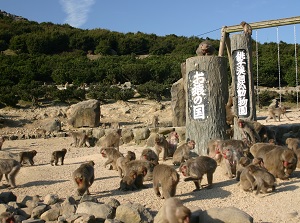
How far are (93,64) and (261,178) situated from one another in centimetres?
3389

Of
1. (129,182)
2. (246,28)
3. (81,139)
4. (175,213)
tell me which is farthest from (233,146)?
(81,139)

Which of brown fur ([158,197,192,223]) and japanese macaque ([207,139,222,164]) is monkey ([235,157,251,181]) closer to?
japanese macaque ([207,139,222,164])

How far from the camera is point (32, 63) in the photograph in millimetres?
39531

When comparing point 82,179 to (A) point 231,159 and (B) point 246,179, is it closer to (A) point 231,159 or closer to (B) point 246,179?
(B) point 246,179

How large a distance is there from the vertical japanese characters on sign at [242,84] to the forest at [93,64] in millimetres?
16232

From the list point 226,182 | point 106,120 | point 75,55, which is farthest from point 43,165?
point 75,55

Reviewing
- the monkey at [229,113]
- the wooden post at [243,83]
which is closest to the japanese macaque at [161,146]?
the monkey at [229,113]

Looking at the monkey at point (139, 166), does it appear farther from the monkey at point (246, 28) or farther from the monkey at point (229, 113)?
the monkey at point (246, 28)

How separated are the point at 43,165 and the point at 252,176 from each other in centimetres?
708

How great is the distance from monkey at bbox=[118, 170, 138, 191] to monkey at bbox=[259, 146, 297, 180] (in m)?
2.79

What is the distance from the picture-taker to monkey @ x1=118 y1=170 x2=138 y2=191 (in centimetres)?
859

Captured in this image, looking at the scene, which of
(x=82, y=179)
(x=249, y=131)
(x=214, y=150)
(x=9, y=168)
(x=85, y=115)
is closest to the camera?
(x=82, y=179)

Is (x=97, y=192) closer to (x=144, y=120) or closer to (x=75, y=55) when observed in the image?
(x=144, y=120)

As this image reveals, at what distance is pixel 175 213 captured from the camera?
555 cm
